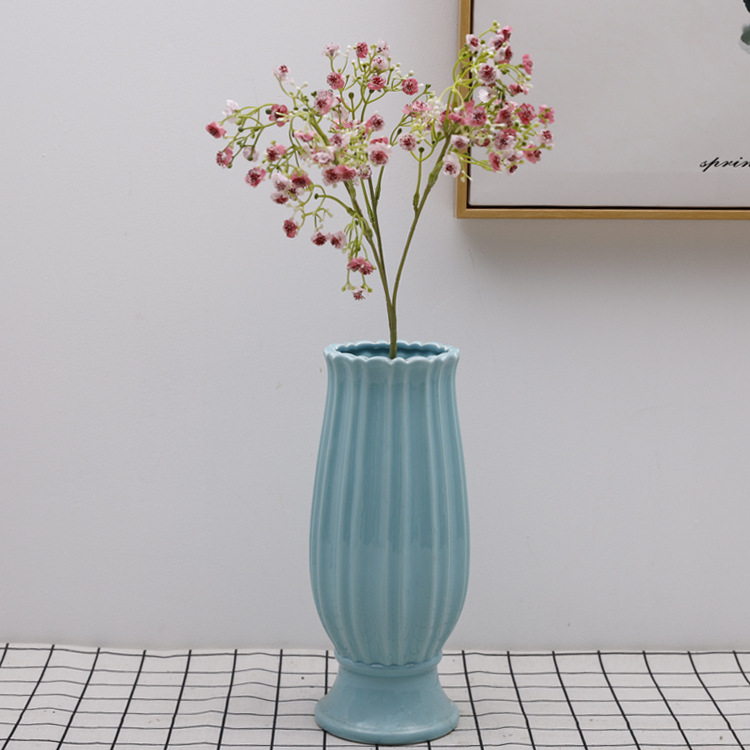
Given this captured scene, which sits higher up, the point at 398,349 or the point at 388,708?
the point at 398,349

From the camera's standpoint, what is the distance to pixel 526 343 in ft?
3.91

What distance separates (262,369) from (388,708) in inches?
16.5

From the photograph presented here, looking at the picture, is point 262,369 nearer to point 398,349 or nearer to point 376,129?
point 398,349

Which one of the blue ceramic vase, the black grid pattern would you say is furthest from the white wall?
the blue ceramic vase

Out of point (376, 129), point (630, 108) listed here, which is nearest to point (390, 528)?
point (376, 129)

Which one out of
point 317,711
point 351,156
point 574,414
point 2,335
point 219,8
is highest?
point 219,8

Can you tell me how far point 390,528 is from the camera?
3.25 feet

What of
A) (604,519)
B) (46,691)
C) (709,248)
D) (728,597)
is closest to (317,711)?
(46,691)

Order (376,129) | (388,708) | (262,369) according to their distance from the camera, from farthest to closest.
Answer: (262,369) → (388,708) → (376,129)

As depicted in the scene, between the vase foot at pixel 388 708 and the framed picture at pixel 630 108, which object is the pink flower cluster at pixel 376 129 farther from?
the vase foot at pixel 388 708

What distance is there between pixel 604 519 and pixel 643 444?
0.11m

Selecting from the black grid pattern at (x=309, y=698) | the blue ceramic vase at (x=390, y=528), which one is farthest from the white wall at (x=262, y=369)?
the blue ceramic vase at (x=390, y=528)

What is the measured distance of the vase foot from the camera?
103cm

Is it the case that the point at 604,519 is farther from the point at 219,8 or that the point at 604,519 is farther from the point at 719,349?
the point at 219,8
